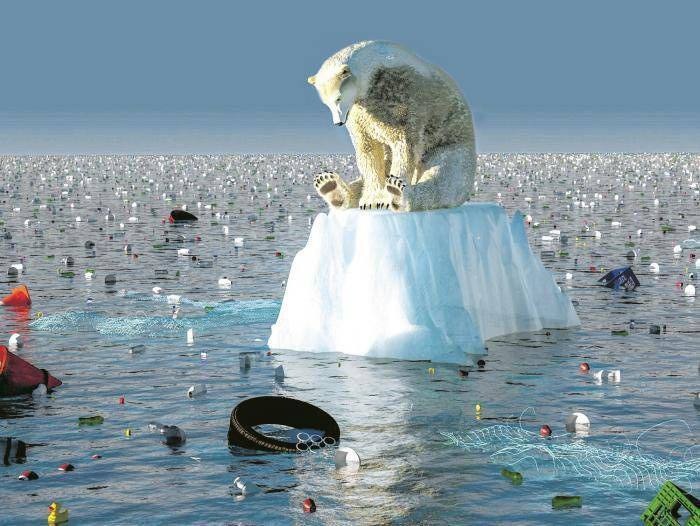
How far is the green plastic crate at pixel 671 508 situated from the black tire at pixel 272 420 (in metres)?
4.42

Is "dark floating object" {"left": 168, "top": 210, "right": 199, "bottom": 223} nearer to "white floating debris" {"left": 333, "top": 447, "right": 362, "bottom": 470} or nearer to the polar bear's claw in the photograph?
the polar bear's claw

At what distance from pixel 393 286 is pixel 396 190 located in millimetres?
1847

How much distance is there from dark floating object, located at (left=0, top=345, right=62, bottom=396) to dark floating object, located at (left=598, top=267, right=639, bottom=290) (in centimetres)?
1608

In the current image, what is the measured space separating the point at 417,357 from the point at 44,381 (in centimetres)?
597

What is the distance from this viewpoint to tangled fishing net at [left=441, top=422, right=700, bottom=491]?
12.9 meters

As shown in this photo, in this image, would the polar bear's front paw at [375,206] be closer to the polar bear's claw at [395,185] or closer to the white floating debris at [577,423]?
the polar bear's claw at [395,185]

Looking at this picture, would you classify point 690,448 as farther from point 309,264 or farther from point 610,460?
point 309,264

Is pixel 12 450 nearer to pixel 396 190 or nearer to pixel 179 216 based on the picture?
pixel 396 190

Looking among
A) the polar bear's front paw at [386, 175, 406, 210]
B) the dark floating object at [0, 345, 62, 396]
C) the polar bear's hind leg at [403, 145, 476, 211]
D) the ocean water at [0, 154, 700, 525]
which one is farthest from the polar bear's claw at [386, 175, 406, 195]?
the dark floating object at [0, 345, 62, 396]

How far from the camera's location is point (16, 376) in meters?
16.8

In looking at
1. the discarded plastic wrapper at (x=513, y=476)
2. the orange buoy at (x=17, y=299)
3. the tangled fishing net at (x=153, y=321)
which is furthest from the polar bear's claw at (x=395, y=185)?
the orange buoy at (x=17, y=299)

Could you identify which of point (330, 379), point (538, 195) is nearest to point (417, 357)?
point (330, 379)

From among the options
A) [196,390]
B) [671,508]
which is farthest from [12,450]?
[671,508]

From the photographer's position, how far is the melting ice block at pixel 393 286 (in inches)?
742
